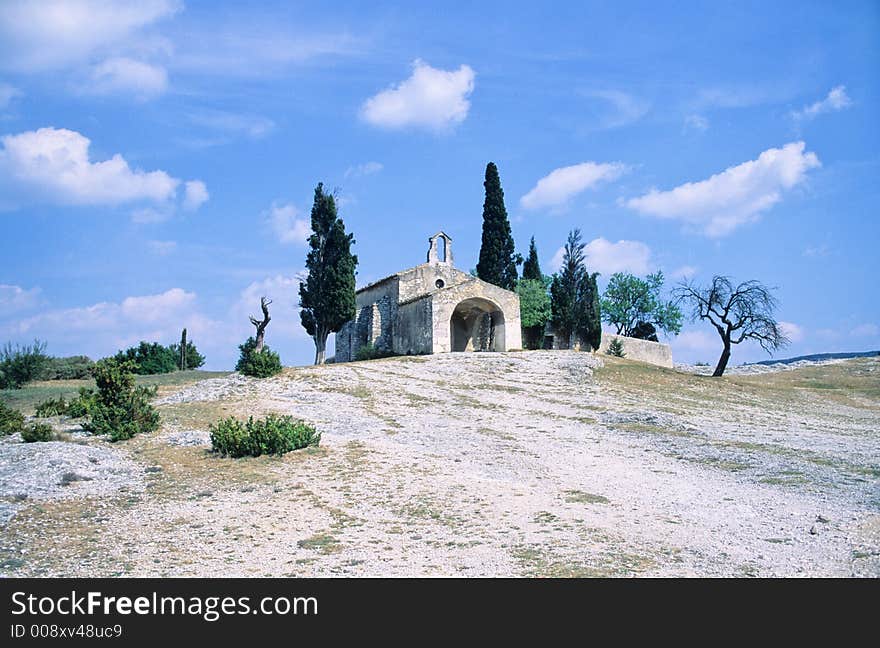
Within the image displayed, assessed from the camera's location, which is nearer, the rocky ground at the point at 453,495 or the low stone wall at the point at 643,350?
the rocky ground at the point at 453,495

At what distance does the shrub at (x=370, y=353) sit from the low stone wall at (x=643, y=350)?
15.7 m

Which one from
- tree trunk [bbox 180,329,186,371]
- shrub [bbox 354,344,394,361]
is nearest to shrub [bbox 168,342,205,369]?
tree trunk [bbox 180,329,186,371]

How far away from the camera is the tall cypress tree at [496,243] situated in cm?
4778

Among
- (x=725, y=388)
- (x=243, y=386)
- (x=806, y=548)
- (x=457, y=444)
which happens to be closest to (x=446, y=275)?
(x=725, y=388)

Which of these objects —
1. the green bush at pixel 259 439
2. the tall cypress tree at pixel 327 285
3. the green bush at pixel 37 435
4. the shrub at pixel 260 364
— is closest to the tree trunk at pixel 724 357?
the tall cypress tree at pixel 327 285

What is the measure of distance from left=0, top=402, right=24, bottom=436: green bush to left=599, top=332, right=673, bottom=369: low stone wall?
37553 mm

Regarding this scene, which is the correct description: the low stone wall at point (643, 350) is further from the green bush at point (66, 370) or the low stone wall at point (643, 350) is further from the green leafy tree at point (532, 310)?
the green bush at point (66, 370)

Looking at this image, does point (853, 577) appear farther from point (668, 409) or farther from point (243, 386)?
point (243, 386)

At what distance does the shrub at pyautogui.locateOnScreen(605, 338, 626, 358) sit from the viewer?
48.2 meters

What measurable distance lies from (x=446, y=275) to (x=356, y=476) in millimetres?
31703

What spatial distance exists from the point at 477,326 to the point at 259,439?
1234 inches

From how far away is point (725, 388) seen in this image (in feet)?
105

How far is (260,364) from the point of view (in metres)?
26.4

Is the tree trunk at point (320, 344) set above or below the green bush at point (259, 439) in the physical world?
above
